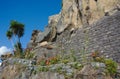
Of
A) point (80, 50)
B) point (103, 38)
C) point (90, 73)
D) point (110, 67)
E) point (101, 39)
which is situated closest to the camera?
point (90, 73)

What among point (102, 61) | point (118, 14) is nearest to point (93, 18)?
point (118, 14)

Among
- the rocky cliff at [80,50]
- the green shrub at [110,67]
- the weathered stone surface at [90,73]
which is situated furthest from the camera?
the rocky cliff at [80,50]

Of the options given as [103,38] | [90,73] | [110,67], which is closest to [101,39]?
[103,38]

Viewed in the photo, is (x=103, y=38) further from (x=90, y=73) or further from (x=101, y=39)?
(x=90, y=73)

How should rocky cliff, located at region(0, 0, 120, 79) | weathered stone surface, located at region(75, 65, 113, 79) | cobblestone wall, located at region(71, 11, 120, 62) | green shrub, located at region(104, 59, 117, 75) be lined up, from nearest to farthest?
weathered stone surface, located at region(75, 65, 113, 79) < green shrub, located at region(104, 59, 117, 75) < rocky cliff, located at region(0, 0, 120, 79) < cobblestone wall, located at region(71, 11, 120, 62)

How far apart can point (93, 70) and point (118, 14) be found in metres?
5.51

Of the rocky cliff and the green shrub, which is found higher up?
the rocky cliff

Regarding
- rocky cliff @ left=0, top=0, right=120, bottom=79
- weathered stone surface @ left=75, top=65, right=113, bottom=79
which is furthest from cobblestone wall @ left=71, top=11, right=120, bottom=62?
weathered stone surface @ left=75, top=65, right=113, bottom=79

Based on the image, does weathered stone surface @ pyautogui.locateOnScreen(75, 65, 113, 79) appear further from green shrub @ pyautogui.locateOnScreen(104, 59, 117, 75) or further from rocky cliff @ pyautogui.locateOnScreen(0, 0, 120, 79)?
green shrub @ pyautogui.locateOnScreen(104, 59, 117, 75)

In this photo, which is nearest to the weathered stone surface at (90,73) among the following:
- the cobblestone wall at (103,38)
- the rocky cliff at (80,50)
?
the rocky cliff at (80,50)

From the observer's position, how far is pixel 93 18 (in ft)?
75.4

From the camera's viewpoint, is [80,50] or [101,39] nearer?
[101,39]

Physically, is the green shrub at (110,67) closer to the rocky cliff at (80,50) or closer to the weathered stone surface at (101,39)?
the rocky cliff at (80,50)

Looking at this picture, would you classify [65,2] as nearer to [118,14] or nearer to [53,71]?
[118,14]
